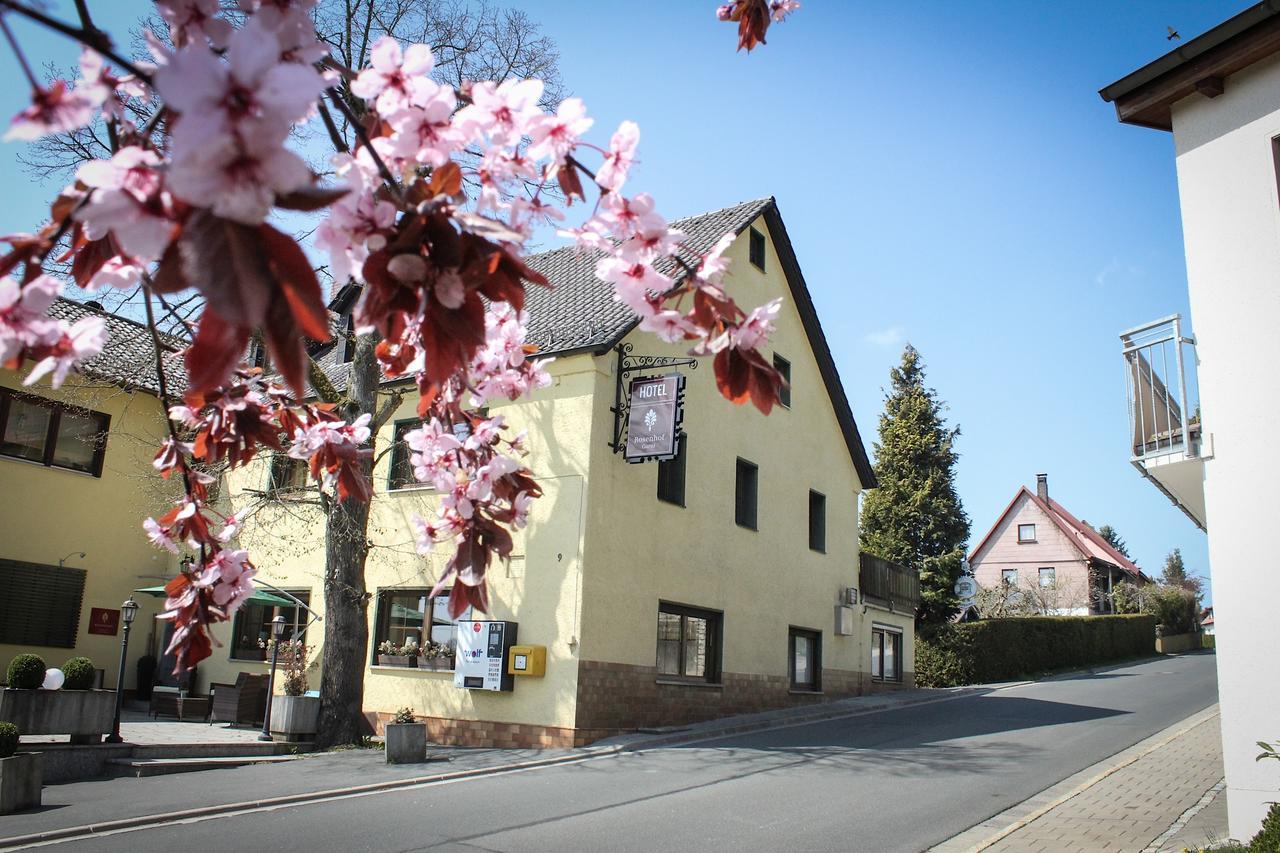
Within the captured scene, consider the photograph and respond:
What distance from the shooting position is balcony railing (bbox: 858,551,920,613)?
2233cm

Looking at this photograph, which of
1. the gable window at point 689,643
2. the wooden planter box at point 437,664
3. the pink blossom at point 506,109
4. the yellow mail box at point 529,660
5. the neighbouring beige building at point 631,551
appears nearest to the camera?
the pink blossom at point 506,109

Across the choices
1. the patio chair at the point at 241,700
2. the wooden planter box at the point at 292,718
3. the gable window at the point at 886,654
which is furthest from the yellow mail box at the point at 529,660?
the gable window at the point at 886,654

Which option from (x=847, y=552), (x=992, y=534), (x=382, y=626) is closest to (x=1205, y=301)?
(x=382, y=626)

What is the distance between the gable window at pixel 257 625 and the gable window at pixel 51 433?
381cm

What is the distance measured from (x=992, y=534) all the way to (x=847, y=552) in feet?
118

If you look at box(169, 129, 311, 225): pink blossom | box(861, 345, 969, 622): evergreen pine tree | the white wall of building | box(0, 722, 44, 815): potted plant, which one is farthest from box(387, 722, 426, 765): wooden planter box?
box(861, 345, 969, 622): evergreen pine tree

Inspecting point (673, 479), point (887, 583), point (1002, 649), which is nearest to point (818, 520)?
point (887, 583)

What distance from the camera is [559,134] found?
224 centimetres

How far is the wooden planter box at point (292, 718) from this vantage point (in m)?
13.5

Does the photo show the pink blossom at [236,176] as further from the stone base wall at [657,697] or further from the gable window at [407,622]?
the gable window at [407,622]

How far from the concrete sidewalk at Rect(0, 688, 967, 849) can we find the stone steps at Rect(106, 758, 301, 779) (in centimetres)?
25

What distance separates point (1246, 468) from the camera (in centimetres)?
724

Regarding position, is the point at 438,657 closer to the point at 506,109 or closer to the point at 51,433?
the point at 51,433

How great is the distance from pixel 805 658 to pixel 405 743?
9.93 metres
